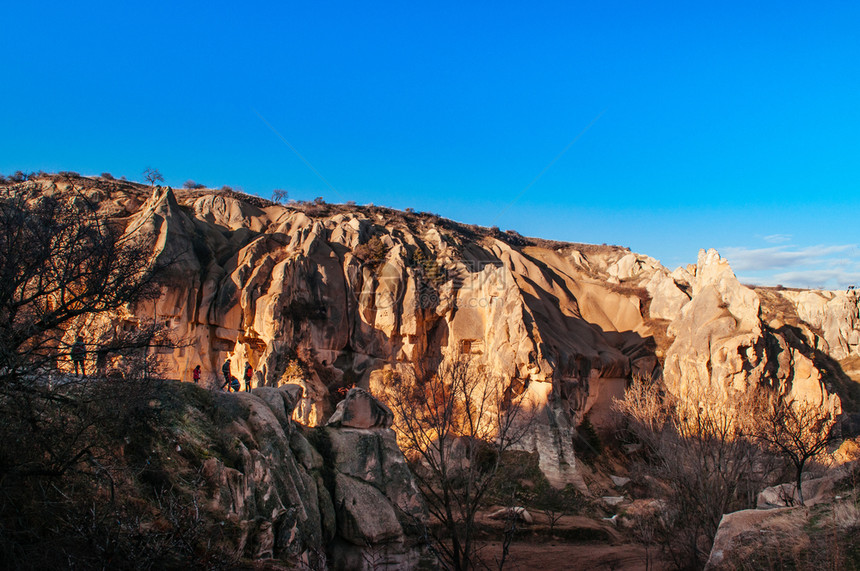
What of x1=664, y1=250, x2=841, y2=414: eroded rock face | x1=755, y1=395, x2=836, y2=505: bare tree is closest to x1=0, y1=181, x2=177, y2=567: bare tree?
x1=755, y1=395, x2=836, y2=505: bare tree

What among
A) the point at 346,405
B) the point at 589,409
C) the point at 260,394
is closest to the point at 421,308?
the point at 589,409

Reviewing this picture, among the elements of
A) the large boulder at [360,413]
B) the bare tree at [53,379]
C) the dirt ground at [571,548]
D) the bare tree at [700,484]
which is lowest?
the dirt ground at [571,548]

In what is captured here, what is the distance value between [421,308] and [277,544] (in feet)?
66.8

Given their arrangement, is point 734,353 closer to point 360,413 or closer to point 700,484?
point 700,484

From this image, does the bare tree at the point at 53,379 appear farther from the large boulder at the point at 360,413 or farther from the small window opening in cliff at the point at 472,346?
the small window opening in cliff at the point at 472,346

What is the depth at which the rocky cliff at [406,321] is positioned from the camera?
2522cm

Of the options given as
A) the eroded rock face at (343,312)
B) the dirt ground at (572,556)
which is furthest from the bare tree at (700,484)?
the eroded rock face at (343,312)

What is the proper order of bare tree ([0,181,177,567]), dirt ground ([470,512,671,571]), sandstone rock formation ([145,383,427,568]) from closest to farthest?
1. bare tree ([0,181,177,567])
2. sandstone rock formation ([145,383,427,568])
3. dirt ground ([470,512,671,571])

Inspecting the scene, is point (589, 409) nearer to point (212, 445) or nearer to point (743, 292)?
point (743, 292)

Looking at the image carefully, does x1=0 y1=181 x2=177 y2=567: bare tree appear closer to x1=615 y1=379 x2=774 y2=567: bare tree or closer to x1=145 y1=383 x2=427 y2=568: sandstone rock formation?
x1=145 y1=383 x2=427 y2=568: sandstone rock formation

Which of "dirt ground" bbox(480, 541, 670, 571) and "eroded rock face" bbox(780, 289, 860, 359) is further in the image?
"eroded rock face" bbox(780, 289, 860, 359)

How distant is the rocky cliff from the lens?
2522 cm

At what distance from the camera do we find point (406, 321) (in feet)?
92.6

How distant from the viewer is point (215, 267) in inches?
1070
